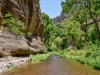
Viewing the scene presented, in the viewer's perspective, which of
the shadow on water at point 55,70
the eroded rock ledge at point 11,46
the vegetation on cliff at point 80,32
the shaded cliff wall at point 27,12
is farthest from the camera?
the shaded cliff wall at point 27,12

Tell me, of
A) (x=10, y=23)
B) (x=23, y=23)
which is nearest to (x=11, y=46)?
(x=10, y=23)

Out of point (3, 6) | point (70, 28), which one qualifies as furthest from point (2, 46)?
point (70, 28)

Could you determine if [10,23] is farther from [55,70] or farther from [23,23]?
[55,70]

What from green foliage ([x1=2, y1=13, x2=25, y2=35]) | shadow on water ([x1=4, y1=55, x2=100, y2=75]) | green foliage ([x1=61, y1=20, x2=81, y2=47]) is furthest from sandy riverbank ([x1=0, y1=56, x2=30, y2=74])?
green foliage ([x1=61, y1=20, x2=81, y2=47])

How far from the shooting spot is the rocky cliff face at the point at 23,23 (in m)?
18.9

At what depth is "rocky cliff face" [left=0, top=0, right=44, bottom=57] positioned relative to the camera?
1891 cm

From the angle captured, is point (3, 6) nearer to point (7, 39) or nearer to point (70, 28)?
point (7, 39)

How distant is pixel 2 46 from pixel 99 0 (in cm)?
1663

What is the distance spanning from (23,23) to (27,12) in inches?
174

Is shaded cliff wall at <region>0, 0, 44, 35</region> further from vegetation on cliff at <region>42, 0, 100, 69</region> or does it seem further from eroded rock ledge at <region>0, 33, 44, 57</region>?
vegetation on cliff at <region>42, 0, 100, 69</region>

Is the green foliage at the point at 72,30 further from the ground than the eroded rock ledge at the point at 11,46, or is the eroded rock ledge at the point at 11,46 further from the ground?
the green foliage at the point at 72,30

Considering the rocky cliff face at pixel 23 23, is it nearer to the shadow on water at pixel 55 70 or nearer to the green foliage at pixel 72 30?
the shadow on water at pixel 55 70

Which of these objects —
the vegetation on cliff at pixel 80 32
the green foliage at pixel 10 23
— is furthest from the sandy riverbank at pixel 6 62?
the vegetation on cliff at pixel 80 32

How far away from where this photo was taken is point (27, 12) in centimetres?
3192
